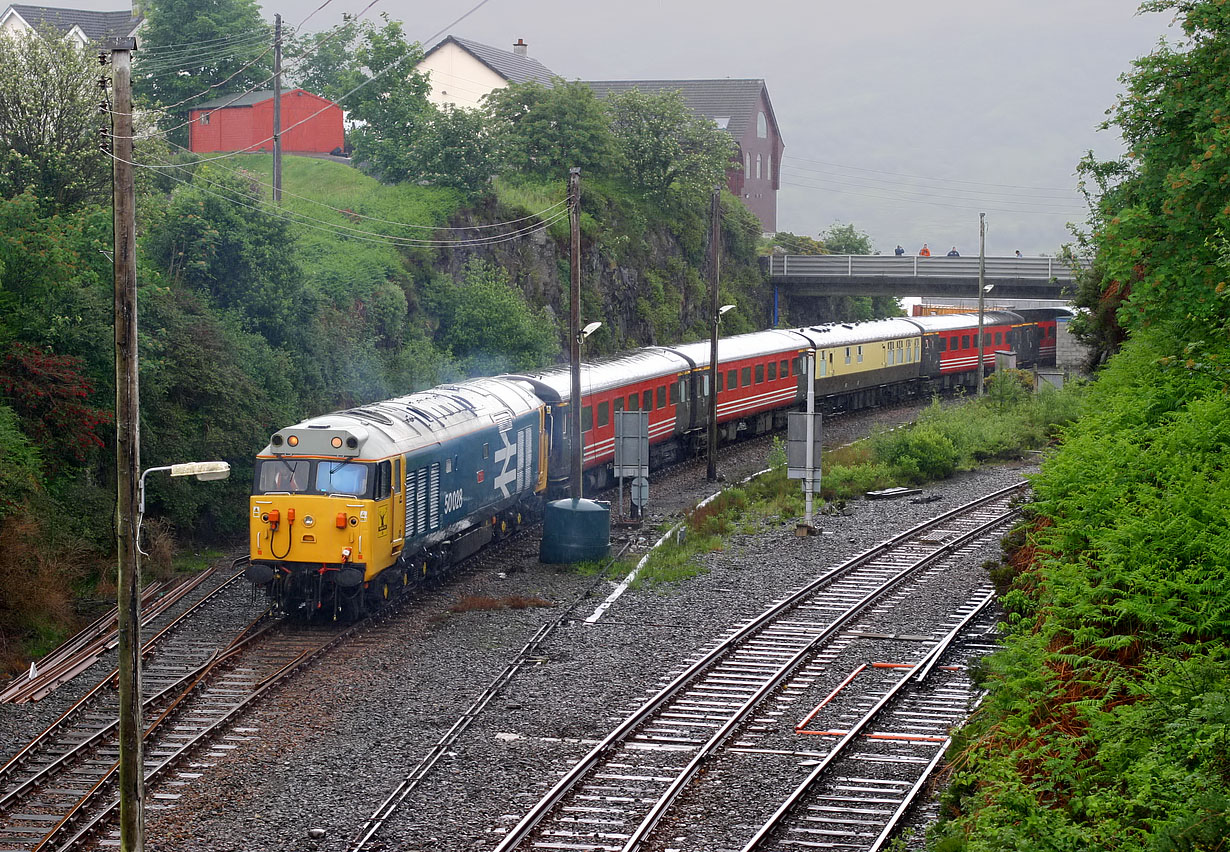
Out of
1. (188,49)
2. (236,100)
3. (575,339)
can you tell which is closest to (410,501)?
(575,339)

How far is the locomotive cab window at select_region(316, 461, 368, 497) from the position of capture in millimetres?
20016

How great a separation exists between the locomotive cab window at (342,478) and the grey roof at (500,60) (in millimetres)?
49863

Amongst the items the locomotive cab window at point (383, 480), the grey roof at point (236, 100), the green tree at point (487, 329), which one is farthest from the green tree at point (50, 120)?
the grey roof at point (236, 100)

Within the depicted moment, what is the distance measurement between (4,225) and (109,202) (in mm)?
4357

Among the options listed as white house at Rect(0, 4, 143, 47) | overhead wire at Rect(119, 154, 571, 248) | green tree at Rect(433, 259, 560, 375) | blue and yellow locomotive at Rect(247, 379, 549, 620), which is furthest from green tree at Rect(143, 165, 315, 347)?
white house at Rect(0, 4, 143, 47)

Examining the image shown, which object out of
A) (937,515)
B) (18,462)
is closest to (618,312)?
(937,515)

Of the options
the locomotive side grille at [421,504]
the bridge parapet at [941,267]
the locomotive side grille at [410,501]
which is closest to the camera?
the locomotive side grille at [410,501]

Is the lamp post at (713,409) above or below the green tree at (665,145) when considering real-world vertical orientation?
below

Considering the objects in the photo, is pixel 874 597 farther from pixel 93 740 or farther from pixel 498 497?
pixel 93 740

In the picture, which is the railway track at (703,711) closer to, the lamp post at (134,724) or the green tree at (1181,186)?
the lamp post at (134,724)

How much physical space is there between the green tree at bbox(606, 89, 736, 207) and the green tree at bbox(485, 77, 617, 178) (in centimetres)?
353

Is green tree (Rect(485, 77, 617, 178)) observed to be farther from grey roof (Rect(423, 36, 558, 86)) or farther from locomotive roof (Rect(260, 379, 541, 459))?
locomotive roof (Rect(260, 379, 541, 459))

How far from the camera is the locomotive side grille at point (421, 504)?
21.9 meters

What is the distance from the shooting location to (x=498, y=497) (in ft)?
85.6
